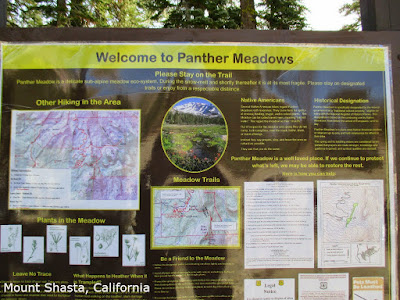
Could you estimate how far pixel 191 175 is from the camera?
8.29 ft

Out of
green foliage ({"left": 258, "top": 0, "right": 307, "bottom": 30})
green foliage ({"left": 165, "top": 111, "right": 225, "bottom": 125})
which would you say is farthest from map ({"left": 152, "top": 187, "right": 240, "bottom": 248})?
green foliage ({"left": 258, "top": 0, "right": 307, "bottom": 30})

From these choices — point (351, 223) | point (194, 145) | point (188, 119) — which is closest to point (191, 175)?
point (194, 145)

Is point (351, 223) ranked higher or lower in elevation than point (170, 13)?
lower

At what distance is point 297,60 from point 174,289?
2164mm

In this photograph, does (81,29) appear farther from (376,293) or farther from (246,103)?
(376,293)

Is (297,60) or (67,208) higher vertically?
(297,60)

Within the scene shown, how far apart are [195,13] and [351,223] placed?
31.7 ft

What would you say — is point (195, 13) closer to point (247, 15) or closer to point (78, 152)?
point (247, 15)

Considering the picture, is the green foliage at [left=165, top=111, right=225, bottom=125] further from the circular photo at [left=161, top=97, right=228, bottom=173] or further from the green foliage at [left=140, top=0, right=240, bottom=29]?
→ the green foliage at [left=140, top=0, right=240, bottom=29]

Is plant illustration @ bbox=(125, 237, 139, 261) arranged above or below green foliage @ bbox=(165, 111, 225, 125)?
below

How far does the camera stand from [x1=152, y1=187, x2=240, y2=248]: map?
2518mm

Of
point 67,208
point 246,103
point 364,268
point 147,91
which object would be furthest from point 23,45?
point 364,268

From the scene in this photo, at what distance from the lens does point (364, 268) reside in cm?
256

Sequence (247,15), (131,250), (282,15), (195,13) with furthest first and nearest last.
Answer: (282,15) < (195,13) < (247,15) < (131,250)
